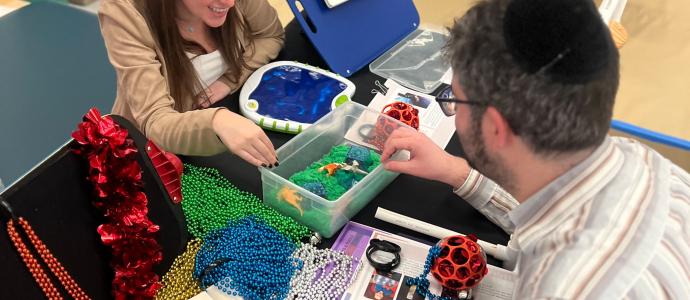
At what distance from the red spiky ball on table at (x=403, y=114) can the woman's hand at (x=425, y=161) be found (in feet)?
0.43

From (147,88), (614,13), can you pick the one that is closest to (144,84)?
(147,88)

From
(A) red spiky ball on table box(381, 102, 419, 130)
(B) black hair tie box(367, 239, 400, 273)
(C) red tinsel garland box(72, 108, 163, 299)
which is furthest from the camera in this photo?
(A) red spiky ball on table box(381, 102, 419, 130)

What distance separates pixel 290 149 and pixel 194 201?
203mm

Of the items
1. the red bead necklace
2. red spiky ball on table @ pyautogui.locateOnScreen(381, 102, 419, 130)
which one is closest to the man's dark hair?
red spiky ball on table @ pyautogui.locateOnScreen(381, 102, 419, 130)

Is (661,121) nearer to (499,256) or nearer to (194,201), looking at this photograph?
(499,256)

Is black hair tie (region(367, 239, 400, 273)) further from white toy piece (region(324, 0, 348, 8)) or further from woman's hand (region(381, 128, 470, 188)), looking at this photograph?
Result: white toy piece (region(324, 0, 348, 8))

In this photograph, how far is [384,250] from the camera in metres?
0.88

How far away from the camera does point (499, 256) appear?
34.2 inches

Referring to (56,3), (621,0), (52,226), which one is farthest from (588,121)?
(56,3)

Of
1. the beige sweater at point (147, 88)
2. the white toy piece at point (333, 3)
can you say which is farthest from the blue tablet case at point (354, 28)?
the beige sweater at point (147, 88)

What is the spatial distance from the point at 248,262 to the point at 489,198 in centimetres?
43

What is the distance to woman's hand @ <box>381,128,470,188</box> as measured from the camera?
3.10ft

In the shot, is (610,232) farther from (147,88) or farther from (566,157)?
(147,88)

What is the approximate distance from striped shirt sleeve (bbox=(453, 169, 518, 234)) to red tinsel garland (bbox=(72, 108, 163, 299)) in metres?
0.54
